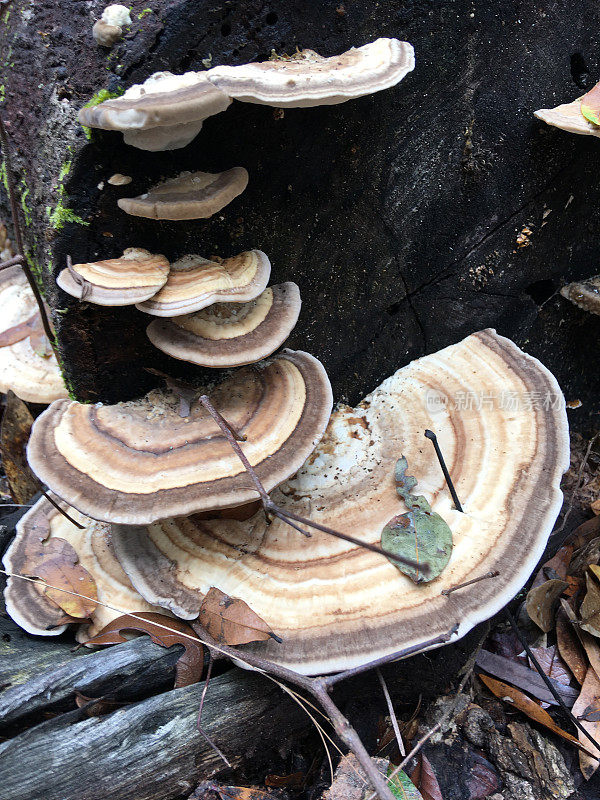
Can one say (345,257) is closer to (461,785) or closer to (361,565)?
(361,565)

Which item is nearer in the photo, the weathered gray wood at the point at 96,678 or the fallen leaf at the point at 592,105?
the weathered gray wood at the point at 96,678

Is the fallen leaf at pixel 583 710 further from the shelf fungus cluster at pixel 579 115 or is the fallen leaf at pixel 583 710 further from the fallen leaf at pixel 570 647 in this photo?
the shelf fungus cluster at pixel 579 115

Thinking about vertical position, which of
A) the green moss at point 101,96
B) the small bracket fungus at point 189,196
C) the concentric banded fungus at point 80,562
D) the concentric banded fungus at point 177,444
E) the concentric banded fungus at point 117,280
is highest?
the green moss at point 101,96

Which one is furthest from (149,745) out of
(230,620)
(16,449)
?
(16,449)

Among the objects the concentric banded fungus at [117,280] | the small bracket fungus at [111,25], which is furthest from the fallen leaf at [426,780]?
the small bracket fungus at [111,25]

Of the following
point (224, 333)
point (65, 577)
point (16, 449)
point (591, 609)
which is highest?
point (224, 333)

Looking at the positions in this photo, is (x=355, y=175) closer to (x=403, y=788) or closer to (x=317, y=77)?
(x=317, y=77)
